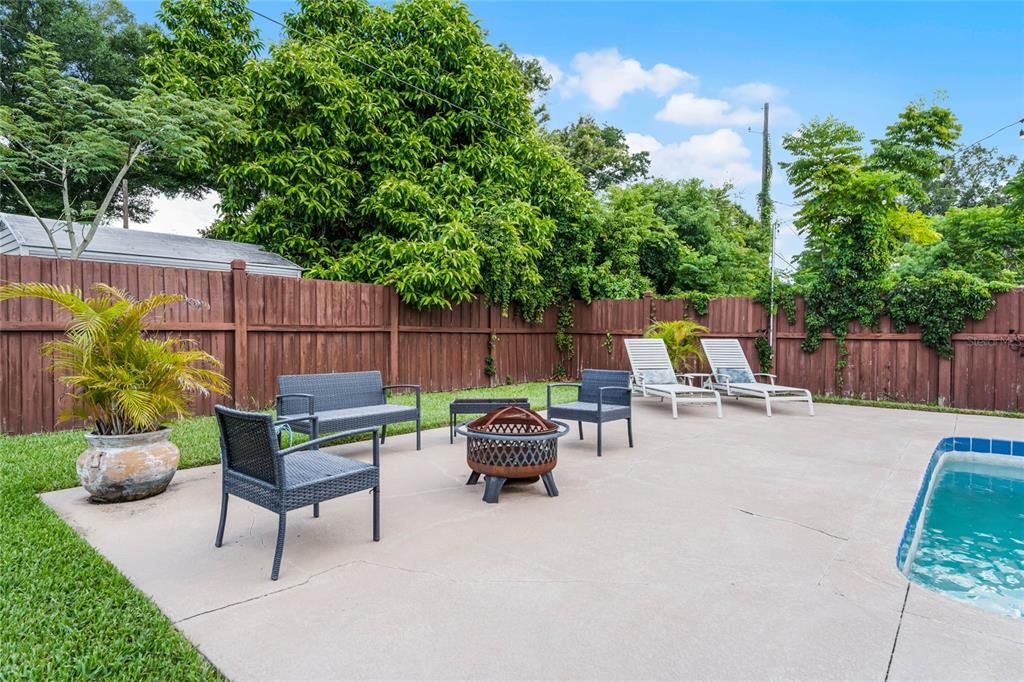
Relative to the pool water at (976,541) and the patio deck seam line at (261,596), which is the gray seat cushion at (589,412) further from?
the patio deck seam line at (261,596)

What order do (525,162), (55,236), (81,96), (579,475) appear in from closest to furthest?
1. (579,475)
2. (55,236)
3. (81,96)
4. (525,162)

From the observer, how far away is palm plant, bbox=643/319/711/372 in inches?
390

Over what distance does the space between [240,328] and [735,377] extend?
290 inches

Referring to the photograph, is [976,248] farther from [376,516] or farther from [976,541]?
[376,516]

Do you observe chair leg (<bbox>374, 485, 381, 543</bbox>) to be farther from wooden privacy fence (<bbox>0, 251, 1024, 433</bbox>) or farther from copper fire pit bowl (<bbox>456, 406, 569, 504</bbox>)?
wooden privacy fence (<bbox>0, 251, 1024, 433</bbox>)

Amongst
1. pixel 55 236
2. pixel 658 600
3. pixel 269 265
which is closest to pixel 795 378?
pixel 658 600

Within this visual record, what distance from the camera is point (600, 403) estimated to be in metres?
4.98

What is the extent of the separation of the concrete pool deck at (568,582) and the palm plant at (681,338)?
5.64 m

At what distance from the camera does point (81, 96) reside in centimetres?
916

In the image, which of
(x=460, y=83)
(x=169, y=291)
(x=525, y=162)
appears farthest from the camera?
(x=525, y=162)

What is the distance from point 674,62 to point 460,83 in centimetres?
495

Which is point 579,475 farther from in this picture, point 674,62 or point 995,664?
point 674,62

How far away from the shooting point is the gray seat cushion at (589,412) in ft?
16.8

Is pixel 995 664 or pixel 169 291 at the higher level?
pixel 169 291
